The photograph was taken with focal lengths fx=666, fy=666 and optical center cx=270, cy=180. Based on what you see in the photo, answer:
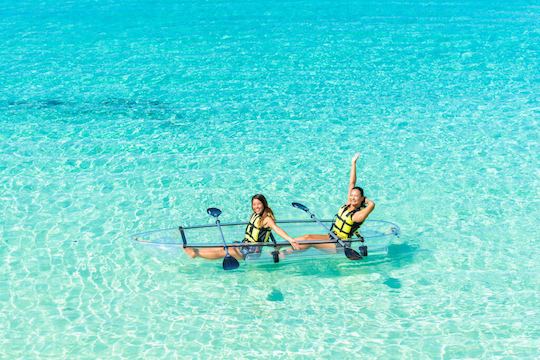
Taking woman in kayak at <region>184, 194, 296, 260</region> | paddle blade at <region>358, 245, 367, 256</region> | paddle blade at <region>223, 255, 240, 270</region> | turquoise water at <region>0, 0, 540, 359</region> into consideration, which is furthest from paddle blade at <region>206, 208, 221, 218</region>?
paddle blade at <region>358, 245, 367, 256</region>

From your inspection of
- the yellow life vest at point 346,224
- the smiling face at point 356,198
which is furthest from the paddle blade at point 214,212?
the smiling face at point 356,198

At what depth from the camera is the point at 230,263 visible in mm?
7828

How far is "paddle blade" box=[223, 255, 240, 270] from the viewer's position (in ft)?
25.6

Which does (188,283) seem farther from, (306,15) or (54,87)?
(306,15)

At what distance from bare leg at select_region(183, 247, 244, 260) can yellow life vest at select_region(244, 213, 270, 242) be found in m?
0.23

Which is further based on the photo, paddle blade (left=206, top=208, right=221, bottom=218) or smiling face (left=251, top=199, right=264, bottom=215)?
paddle blade (left=206, top=208, right=221, bottom=218)

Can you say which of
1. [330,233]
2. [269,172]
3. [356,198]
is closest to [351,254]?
[330,233]

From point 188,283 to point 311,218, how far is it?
80.0 inches

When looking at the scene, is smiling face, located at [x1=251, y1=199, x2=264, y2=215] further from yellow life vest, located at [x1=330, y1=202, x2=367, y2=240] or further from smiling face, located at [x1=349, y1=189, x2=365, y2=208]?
smiling face, located at [x1=349, y1=189, x2=365, y2=208]

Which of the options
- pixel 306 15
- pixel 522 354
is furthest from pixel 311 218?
pixel 306 15

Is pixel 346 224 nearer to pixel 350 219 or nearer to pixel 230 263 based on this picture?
pixel 350 219

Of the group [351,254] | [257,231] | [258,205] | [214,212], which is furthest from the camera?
[214,212]

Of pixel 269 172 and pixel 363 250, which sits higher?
pixel 269 172

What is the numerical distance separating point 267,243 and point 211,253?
0.79 meters
